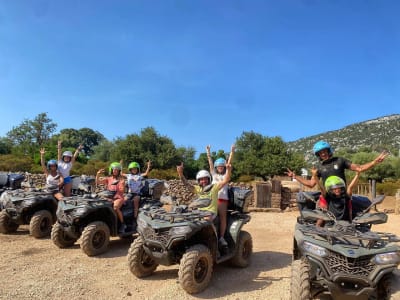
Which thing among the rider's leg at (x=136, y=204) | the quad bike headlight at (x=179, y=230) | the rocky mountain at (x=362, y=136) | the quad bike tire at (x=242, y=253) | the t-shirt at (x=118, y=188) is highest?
the rocky mountain at (x=362, y=136)

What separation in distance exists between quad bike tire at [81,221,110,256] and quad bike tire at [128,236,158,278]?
1.62 meters

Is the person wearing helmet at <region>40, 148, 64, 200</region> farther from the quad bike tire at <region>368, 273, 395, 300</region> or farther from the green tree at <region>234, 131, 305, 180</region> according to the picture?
the green tree at <region>234, 131, 305, 180</region>

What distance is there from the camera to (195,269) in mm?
5191

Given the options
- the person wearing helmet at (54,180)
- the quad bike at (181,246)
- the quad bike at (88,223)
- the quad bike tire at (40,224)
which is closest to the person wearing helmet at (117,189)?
the quad bike at (88,223)

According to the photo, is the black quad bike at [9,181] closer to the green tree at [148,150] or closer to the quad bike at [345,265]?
the quad bike at [345,265]

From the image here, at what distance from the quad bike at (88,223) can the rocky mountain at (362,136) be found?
64.8 metres

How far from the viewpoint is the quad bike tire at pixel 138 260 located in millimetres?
5609

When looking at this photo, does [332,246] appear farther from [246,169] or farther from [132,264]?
[246,169]

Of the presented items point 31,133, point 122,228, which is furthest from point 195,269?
point 31,133

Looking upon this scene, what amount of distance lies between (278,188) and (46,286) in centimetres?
1385

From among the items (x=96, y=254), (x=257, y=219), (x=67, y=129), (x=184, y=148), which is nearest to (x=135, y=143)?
(x=184, y=148)

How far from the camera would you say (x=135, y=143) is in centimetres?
4350

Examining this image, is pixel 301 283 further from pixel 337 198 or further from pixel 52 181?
pixel 52 181

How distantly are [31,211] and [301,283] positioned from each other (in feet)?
23.7
